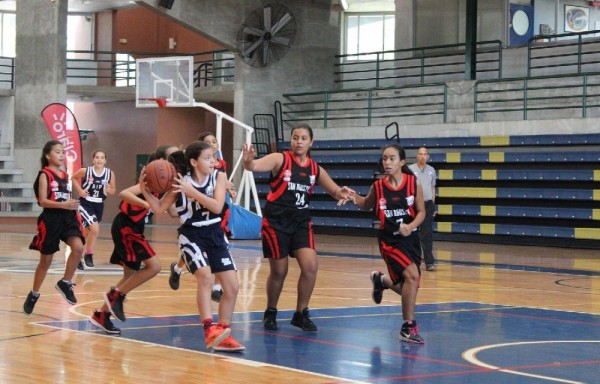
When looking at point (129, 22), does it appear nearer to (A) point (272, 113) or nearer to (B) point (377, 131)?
(A) point (272, 113)

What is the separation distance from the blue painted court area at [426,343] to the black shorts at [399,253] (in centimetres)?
49

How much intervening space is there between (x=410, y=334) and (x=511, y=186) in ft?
45.8

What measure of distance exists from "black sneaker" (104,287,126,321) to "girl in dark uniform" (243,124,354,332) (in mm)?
1091

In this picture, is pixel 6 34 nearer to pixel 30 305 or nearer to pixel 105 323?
pixel 30 305

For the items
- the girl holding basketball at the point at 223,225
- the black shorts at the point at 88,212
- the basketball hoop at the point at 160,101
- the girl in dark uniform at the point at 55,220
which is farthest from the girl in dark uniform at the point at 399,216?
the basketball hoop at the point at 160,101

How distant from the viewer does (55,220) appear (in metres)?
9.05

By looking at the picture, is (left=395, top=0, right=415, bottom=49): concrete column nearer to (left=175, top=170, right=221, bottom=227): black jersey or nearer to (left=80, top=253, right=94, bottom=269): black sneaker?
(left=80, top=253, right=94, bottom=269): black sneaker

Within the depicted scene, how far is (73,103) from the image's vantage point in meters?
33.6

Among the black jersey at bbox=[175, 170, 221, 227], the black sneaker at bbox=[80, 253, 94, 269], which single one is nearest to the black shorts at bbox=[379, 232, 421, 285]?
the black jersey at bbox=[175, 170, 221, 227]

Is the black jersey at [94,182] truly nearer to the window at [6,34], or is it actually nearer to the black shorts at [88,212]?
the black shorts at [88,212]

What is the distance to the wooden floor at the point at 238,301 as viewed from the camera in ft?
20.1

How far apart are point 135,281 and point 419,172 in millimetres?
6885

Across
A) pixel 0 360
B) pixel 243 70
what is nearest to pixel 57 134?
pixel 243 70

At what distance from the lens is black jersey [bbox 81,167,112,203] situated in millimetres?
14047
